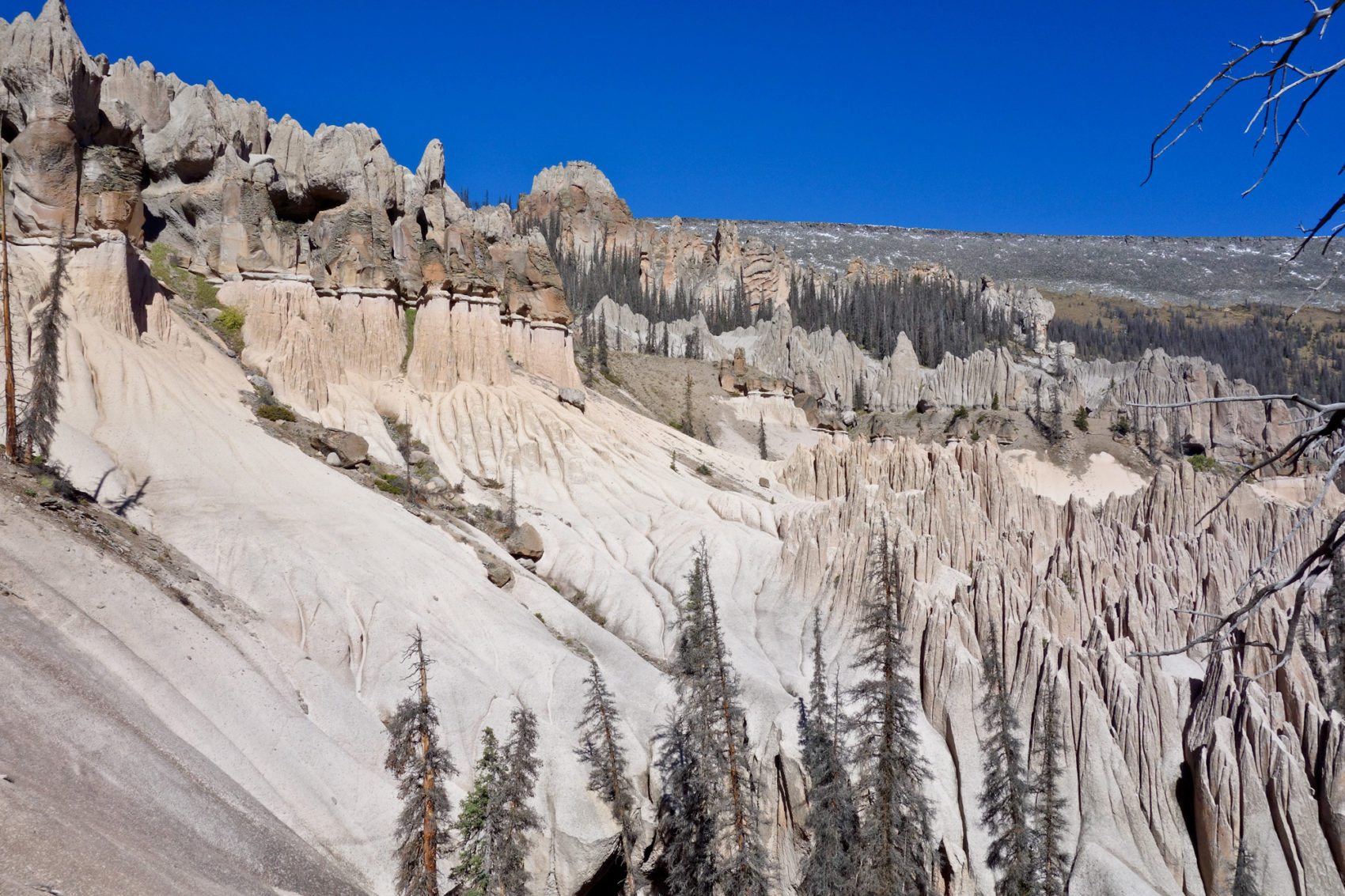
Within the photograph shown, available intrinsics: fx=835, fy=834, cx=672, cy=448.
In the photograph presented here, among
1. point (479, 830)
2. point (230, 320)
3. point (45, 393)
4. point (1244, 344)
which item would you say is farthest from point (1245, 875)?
point (1244, 344)

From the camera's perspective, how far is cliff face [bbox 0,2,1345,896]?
55.8ft

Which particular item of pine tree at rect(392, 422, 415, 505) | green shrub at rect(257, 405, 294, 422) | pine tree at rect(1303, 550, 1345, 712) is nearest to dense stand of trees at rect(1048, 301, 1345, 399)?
pine tree at rect(1303, 550, 1345, 712)

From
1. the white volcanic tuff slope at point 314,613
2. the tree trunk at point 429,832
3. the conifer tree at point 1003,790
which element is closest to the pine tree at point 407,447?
the white volcanic tuff slope at point 314,613

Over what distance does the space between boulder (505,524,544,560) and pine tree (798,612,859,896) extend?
15.8 metres

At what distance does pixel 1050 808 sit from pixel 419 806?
1484 cm

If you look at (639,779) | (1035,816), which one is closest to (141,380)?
(639,779)

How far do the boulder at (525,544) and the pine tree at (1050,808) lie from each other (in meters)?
20.7

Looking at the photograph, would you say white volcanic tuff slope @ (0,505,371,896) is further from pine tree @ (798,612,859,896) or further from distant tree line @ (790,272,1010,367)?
distant tree line @ (790,272,1010,367)

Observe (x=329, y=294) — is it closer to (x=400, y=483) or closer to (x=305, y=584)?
(x=400, y=483)

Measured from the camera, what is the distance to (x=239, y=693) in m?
19.2

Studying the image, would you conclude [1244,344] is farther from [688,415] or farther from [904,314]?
[688,415]

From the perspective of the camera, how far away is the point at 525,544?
3531 cm

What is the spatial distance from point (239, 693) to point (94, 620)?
339 centimetres

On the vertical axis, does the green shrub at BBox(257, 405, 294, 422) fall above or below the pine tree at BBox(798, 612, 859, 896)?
above
